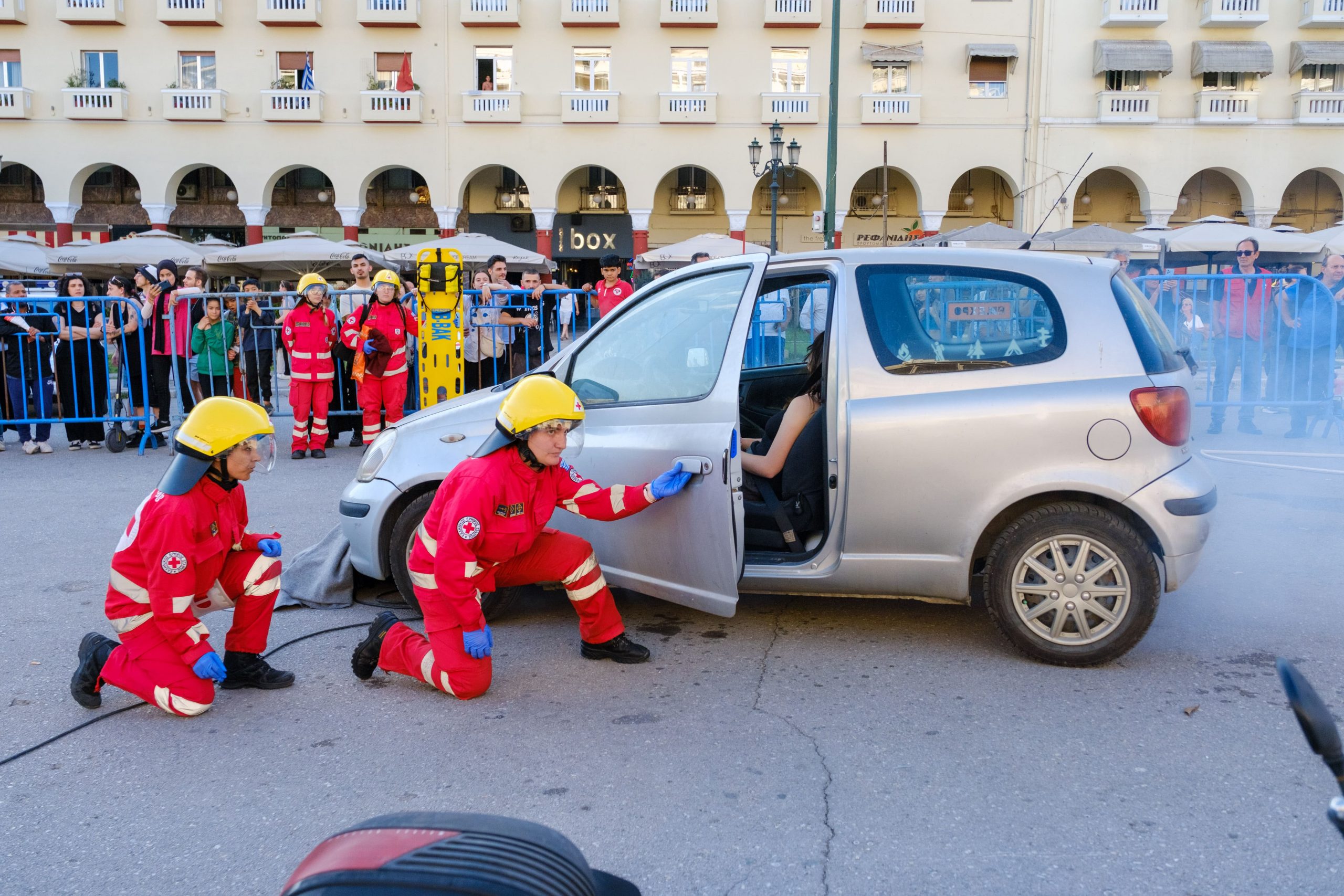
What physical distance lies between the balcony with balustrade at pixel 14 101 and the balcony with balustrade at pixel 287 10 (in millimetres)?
6798

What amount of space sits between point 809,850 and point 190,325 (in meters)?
10.6

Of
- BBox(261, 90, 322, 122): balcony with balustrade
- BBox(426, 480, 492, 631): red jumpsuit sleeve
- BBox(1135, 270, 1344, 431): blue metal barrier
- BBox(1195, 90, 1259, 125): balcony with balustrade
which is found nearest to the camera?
BBox(426, 480, 492, 631): red jumpsuit sleeve

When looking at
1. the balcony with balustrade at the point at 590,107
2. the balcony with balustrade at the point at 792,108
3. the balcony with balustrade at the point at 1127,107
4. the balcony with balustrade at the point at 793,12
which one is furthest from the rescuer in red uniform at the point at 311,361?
the balcony with balustrade at the point at 1127,107

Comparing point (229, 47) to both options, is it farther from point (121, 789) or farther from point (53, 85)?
point (121, 789)

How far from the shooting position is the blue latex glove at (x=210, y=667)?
3.87 meters

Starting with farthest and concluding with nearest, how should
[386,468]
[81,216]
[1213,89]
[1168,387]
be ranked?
[81,216]
[1213,89]
[386,468]
[1168,387]

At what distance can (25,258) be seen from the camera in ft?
77.4

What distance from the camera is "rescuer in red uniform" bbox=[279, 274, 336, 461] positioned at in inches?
426

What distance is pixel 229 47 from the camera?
30438 millimetres

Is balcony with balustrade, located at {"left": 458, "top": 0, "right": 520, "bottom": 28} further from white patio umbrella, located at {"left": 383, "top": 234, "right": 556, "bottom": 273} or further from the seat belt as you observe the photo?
the seat belt

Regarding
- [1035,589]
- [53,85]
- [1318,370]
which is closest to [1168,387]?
[1035,589]

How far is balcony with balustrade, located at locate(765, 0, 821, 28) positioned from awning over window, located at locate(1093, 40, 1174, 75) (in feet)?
25.6

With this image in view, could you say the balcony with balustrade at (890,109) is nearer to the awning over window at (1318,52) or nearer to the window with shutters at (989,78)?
the window with shutters at (989,78)

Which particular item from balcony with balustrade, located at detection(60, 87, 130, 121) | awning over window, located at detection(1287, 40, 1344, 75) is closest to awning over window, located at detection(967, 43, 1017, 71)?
awning over window, located at detection(1287, 40, 1344, 75)
